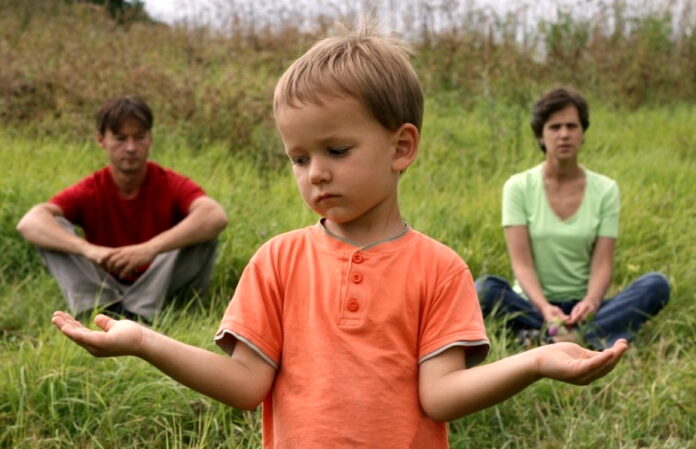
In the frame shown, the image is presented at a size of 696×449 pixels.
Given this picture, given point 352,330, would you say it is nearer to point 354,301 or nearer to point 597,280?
point 354,301

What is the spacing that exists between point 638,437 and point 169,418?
153 centimetres

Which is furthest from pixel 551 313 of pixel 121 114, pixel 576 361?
pixel 576 361

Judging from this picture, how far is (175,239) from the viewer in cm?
450

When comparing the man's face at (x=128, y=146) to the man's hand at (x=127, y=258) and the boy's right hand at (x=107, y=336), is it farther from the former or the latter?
the boy's right hand at (x=107, y=336)

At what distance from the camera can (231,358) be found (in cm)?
185

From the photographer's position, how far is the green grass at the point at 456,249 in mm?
3068

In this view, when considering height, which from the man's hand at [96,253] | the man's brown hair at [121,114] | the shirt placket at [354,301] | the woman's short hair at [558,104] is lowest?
the man's hand at [96,253]

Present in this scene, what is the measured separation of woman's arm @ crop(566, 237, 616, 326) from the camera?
421cm

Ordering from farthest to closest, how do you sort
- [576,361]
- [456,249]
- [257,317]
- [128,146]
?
[456,249], [128,146], [257,317], [576,361]

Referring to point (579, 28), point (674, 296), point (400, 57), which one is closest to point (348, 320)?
point (400, 57)

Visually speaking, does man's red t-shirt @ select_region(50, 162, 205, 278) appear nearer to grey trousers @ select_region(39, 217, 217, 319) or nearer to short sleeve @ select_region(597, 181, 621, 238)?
grey trousers @ select_region(39, 217, 217, 319)

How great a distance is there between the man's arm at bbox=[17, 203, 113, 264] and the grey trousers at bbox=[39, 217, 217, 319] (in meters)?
0.05

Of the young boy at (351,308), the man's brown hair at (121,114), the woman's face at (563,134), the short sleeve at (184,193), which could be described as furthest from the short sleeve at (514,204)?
the young boy at (351,308)

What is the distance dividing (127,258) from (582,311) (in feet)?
6.79
